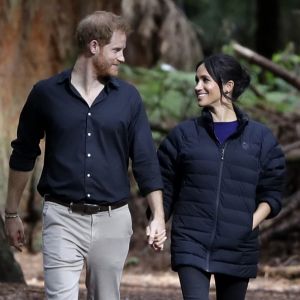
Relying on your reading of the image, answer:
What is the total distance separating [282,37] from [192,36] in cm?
965

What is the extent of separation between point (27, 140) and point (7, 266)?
121 inches

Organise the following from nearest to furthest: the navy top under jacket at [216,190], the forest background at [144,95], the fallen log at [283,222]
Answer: the navy top under jacket at [216,190] → the fallen log at [283,222] → the forest background at [144,95]

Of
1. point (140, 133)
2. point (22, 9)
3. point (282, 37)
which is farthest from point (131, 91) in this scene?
point (282, 37)

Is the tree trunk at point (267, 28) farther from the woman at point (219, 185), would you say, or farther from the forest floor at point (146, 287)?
the woman at point (219, 185)

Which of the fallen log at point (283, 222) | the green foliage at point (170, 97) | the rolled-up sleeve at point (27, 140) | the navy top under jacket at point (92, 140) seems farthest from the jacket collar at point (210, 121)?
the green foliage at point (170, 97)

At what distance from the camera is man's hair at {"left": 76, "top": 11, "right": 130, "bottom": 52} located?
5266 millimetres

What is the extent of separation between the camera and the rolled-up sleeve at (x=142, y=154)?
5406 mm

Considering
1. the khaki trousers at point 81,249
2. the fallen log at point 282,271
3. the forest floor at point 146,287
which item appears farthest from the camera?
the fallen log at point 282,271

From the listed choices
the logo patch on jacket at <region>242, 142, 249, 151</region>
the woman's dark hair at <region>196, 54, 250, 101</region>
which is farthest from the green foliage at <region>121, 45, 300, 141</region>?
the logo patch on jacket at <region>242, 142, 249, 151</region>

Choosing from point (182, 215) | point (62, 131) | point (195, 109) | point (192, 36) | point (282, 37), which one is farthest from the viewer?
point (282, 37)

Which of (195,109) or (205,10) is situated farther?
(205,10)

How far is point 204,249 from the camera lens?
18.2 feet

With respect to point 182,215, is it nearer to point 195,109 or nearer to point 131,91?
point 131,91

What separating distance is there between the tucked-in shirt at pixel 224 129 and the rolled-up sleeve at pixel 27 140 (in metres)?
1.02
